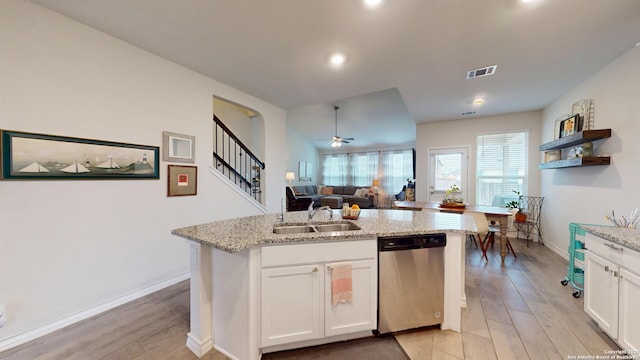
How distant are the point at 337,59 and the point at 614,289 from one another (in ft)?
10.1

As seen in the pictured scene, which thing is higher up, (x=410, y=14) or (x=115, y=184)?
(x=410, y=14)

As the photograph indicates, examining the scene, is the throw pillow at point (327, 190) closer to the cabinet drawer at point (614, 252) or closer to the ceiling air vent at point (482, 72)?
the ceiling air vent at point (482, 72)

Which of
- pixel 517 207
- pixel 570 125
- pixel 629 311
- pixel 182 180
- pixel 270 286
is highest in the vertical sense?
pixel 570 125

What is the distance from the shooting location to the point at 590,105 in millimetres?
2996

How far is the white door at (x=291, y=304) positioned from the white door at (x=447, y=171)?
4.81 metres

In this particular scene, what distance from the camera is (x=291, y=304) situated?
1652 mm

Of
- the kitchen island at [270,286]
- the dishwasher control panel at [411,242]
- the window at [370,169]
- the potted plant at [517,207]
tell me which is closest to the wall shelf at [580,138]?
the potted plant at [517,207]

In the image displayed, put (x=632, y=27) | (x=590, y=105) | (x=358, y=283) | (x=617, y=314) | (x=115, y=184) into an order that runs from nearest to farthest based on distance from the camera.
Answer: (x=617, y=314)
(x=358, y=283)
(x=632, y=27)
(x=115, y=184)
(x=590, y=105)

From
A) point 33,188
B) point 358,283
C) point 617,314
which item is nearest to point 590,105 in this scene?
point 617,314

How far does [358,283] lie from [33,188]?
8.98 feet

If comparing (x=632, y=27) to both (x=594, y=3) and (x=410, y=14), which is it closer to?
(x=594, y=3)

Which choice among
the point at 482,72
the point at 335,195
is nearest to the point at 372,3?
the point at 482,72

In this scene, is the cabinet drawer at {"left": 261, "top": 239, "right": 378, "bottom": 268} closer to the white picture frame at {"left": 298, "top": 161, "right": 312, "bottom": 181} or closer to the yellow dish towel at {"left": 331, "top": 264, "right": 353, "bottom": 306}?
the yellow dish towel at {"left": 331, "top": 264, "right": 353, "bottom": 306}

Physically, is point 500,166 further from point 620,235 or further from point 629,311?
point 629,311
